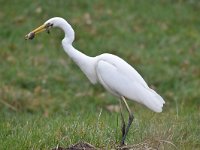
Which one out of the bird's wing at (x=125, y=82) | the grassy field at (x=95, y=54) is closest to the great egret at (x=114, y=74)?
the bird's wing at (x=125, y=82)

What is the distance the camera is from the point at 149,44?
12188 mm

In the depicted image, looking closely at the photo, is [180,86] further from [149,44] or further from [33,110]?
[33,110]

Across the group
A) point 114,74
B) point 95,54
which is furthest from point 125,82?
point 95,54

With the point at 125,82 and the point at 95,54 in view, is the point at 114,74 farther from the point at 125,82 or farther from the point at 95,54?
the point at 95,54

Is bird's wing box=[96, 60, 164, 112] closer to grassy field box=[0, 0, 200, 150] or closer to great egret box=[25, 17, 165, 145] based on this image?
great egret box=[25, 17, 165, 145]

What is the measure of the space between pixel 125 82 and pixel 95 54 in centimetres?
585

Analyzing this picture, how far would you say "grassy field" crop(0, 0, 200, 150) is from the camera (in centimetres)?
633

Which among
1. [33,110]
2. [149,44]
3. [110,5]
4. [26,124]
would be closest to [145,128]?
[26,124]

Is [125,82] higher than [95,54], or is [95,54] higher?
[125,82]

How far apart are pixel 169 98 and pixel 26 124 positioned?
4334 millimetres

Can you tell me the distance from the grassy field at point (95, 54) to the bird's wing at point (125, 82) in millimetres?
349

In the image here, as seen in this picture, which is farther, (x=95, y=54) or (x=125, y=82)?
(x=95, y=54)

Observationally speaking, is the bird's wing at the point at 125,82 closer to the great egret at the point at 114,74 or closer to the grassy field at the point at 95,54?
the great egret at the point at 114,74

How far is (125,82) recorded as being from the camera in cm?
558
